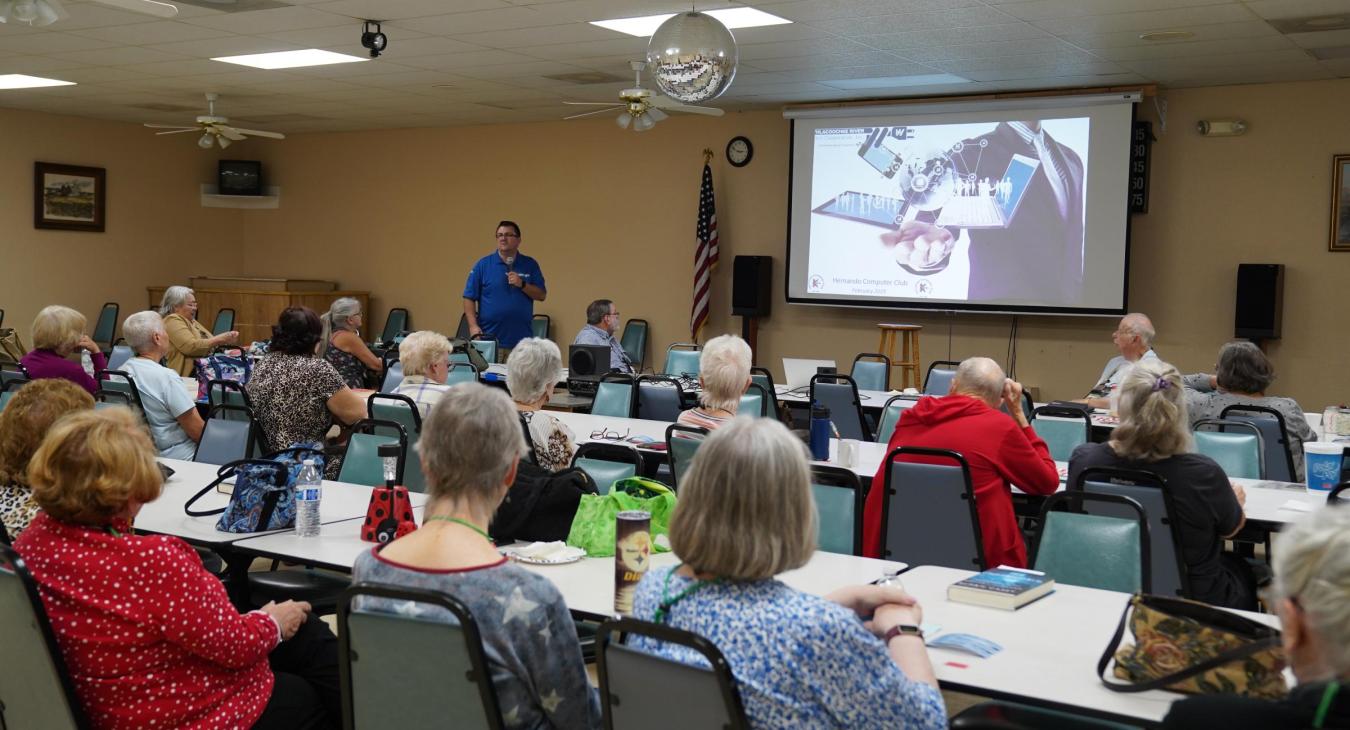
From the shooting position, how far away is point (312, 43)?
8852 mm

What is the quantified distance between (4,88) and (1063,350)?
400 inches

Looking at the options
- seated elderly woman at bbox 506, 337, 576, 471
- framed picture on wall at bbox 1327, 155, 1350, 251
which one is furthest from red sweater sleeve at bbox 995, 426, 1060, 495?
framed picture on wall at bbox 1327, 155, 1350, 251

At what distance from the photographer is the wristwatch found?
7.63 feet

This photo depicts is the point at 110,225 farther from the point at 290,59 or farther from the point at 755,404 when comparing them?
the point at 755,404

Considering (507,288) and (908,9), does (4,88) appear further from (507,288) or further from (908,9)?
(908,9)

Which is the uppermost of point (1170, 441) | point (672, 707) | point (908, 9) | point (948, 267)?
point (908, 9)

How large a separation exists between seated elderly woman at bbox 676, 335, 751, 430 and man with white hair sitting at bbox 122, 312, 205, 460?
250 cm

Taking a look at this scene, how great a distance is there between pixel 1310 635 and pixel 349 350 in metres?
6.62

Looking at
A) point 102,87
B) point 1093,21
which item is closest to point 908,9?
point 1093,21

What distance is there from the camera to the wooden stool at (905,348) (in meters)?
10.8

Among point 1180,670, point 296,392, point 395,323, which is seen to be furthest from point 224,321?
point 1180,670

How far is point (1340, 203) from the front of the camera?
9.28m

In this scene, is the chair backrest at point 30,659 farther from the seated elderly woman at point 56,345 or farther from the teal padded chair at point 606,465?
the seated elderly woman at point 56,345

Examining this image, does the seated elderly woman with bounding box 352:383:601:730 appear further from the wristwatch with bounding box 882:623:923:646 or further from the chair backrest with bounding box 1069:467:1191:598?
the chair backrest with bounding box 1069:467:1191:598
